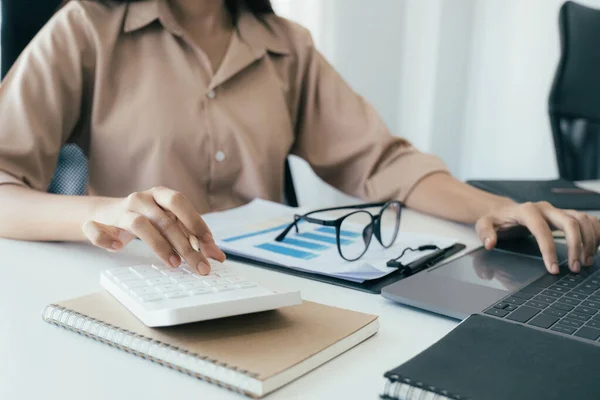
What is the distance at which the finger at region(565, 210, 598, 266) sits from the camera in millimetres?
713

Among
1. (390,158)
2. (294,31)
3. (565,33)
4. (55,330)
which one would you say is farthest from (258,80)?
(565,33)

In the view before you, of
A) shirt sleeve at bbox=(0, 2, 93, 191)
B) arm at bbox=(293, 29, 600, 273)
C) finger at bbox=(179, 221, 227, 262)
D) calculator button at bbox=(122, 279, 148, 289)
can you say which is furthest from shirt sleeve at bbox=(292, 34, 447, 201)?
calculator button at bbox=(122, 279, 148, 289)

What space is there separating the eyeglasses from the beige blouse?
0.76 ft

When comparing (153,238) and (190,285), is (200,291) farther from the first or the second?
(153,238)

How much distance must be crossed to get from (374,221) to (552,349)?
0.32 metres

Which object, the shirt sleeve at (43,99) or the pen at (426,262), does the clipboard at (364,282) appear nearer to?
the pen at (426,262)

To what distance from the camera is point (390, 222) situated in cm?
86

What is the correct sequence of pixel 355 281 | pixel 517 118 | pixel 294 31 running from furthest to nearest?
pixel 517 118 < pixel 294 31 < pixel 355 281

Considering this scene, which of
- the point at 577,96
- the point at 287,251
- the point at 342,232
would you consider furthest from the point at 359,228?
the point at 577,96

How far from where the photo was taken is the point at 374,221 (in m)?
0.74

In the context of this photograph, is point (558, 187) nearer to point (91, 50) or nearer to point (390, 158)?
point (390, 158)

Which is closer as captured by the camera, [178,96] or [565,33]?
[178,96]

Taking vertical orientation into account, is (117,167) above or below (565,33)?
below

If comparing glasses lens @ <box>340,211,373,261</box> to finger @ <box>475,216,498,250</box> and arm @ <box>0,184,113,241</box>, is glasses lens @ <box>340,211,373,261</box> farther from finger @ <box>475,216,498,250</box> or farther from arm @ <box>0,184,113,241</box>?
arm @ <box>0,184,113,241</box>
